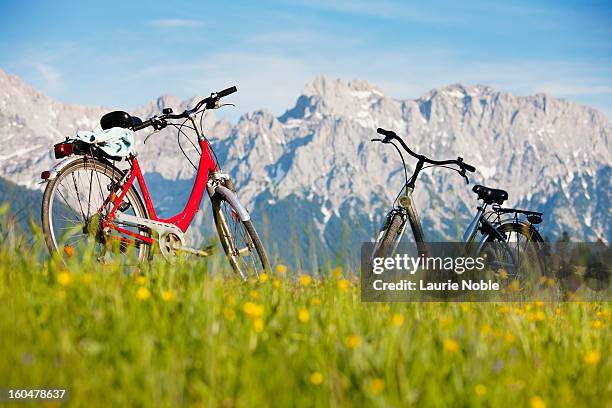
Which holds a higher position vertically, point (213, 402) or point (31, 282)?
point (31, 282)

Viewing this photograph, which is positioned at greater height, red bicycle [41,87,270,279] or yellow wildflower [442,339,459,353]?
red bicycle [41,87,270,279]

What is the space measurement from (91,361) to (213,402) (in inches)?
29.3

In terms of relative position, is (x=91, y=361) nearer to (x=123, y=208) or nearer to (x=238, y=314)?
(x=238, y=314)

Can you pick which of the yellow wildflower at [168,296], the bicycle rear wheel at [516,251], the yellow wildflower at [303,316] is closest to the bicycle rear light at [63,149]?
the yellow wildflower at [168,296]

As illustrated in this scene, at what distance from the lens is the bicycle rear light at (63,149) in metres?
6.88

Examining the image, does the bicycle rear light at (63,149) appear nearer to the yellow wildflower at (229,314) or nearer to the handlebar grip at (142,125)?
the handlebar grip at (142,125)

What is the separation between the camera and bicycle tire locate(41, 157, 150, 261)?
20.9 feet

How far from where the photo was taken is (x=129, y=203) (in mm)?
7352

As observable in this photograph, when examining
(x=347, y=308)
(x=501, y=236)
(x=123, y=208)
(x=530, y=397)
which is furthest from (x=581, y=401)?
(x=501, y=236)

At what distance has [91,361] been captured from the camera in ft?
10.9

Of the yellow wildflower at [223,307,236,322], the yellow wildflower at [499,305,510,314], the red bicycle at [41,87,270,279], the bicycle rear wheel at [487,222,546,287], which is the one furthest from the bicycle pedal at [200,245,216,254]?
the bicycle rear wheel at [487,222,546,287]

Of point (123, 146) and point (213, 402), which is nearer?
point (213, 402)

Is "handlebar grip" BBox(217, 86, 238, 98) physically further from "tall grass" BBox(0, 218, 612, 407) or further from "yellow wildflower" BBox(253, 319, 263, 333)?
"yellow wildflower" BBox(253, 319, 263, 333)

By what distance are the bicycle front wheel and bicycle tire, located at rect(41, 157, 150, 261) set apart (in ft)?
3.09
